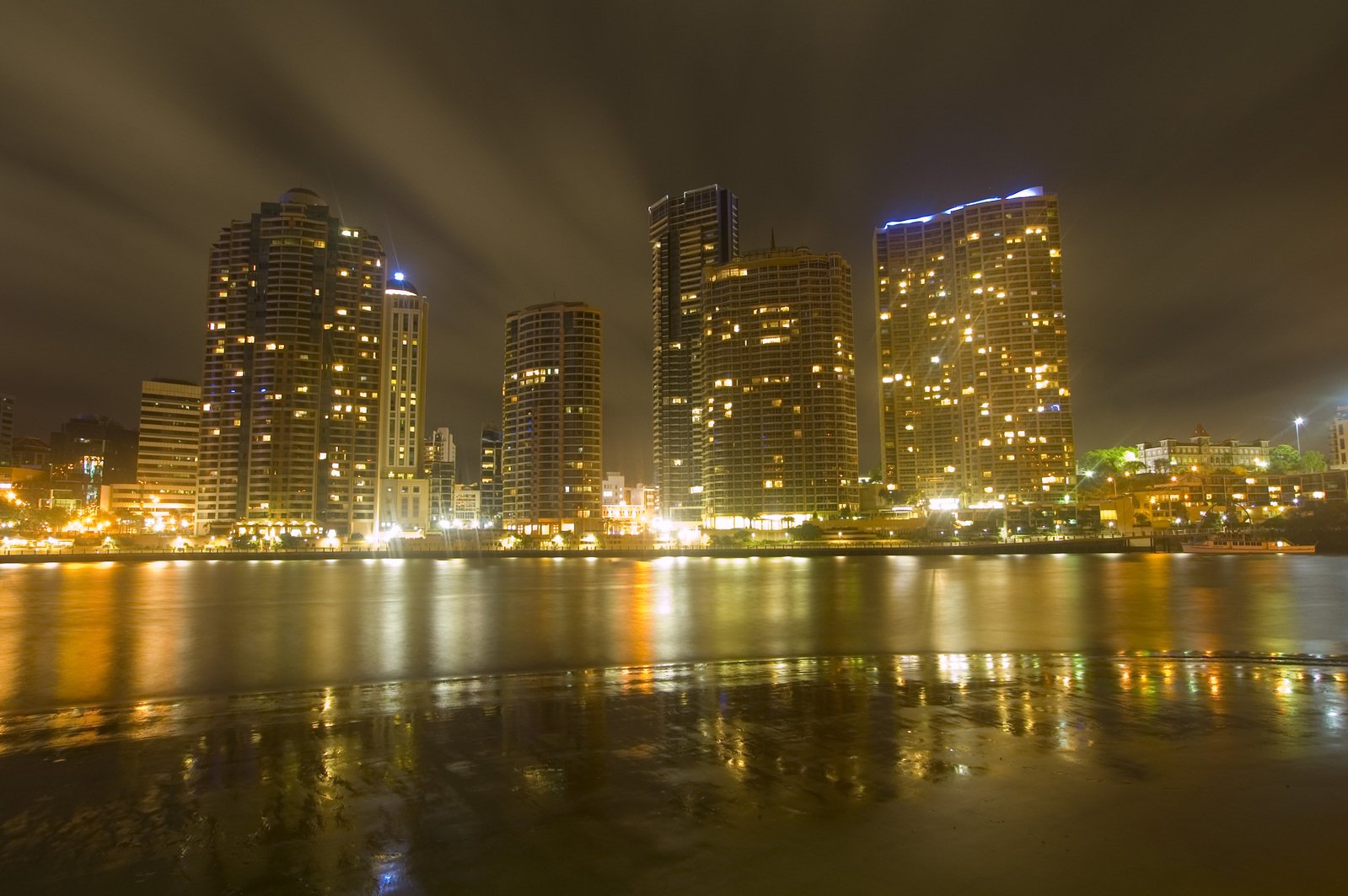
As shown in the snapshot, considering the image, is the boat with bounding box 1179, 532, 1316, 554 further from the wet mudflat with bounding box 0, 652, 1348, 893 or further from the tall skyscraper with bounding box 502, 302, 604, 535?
the wet mudflat with bounding box 0, 652, 1348, 893

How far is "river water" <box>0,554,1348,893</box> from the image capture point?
5.91 meters

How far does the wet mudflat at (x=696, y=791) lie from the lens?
578cm

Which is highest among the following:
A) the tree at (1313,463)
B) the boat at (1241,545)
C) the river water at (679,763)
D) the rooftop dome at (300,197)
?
the rooftop dome at (300,197)

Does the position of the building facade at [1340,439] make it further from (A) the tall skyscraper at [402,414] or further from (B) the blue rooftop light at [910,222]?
(A) the tall skyscraper at [402,414]

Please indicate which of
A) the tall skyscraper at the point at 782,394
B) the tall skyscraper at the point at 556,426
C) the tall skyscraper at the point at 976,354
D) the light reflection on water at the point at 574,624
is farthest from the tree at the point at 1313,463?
the tall skyscraper at the point at 556,426

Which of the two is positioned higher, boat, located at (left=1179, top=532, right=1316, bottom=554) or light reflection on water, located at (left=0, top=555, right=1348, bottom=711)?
light reflection on water, located at (left=0, top=555, right=1348, bottom=711)

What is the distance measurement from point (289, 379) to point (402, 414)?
Answer: 34.6 metres

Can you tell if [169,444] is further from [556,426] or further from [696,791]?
[696,791]

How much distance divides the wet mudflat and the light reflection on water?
526cm

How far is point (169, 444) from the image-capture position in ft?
589

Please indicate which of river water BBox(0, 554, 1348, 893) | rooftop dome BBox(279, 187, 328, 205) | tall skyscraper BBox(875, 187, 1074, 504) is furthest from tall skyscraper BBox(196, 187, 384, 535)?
river water BBox(0, 554, 1348, 893)

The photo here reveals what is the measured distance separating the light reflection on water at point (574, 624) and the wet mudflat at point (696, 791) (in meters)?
5.26

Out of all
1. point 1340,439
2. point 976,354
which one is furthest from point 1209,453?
point 976,354

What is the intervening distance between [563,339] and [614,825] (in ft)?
536
